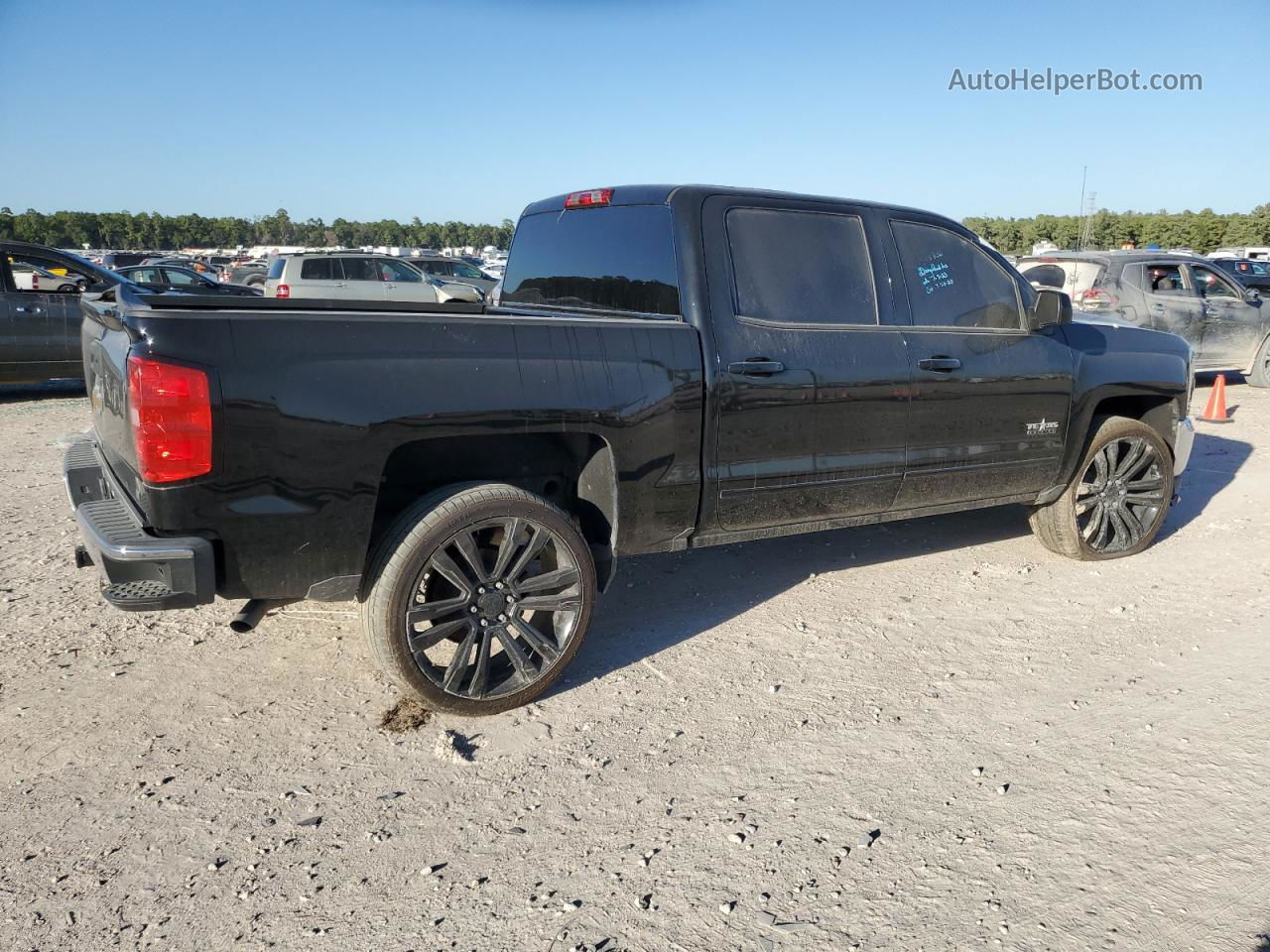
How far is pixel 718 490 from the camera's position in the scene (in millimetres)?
3912

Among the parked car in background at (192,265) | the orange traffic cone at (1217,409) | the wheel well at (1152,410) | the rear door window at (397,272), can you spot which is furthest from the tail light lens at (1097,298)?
the parked car in background at (192,265)

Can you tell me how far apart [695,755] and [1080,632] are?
2.16m

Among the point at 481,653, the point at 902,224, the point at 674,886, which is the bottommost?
the point at 674,886

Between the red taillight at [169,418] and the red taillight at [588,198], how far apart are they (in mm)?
2082

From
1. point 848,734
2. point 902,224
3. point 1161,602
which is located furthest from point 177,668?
point 1161,602

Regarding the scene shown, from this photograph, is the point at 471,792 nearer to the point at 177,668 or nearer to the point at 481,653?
the point at 481,653

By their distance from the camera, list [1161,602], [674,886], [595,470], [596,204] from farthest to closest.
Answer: [1161,602]
[596,204]
[595,470]
[674,886]

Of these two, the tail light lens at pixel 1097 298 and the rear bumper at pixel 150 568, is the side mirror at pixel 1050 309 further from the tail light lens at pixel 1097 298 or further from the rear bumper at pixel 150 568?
the tail light lens at pixel 1097 298

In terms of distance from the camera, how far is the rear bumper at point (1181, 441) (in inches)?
222

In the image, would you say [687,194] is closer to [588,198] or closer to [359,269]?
[588,198]

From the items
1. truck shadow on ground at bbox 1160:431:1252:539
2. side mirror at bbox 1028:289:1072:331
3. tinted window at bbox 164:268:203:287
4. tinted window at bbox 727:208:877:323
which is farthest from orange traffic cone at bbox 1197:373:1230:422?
tinted window at bbox 164:268:203:287

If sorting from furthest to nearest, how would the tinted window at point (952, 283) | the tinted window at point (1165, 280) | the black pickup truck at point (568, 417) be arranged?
the tinted window at point (1165, 280)
the tinted window at point (952, 283)
the black pickup truck at point (568, 417)

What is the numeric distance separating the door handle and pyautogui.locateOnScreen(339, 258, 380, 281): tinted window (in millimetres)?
17087

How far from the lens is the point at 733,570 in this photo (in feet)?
17.2
